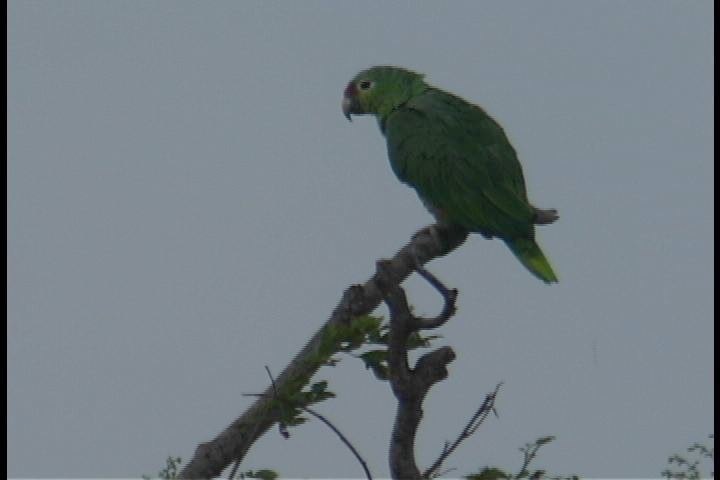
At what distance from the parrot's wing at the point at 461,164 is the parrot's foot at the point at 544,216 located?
Answer: 0.12 ft

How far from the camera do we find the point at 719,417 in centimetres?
452

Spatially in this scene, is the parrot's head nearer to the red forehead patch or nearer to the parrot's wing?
the red forehead patch

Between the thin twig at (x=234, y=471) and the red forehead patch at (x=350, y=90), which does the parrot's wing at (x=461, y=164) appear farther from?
the thin twig at (x=234, y=471)

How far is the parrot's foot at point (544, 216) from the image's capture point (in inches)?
209

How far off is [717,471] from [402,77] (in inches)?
129

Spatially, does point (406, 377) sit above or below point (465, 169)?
below

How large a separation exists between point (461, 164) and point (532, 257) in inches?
27.4

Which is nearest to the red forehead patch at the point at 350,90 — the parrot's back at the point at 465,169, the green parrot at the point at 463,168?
the green parrot at the point at 463,168

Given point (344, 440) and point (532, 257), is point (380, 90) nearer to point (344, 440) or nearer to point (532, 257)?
Answer: point (532, 257)

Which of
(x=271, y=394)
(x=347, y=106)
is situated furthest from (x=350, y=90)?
(x=271, y=394)

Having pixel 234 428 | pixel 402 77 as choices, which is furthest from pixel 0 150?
pixel 402 77

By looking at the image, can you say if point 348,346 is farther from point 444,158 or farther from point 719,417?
point 444,158

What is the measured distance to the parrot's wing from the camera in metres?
5.64

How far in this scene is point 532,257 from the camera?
553cm
